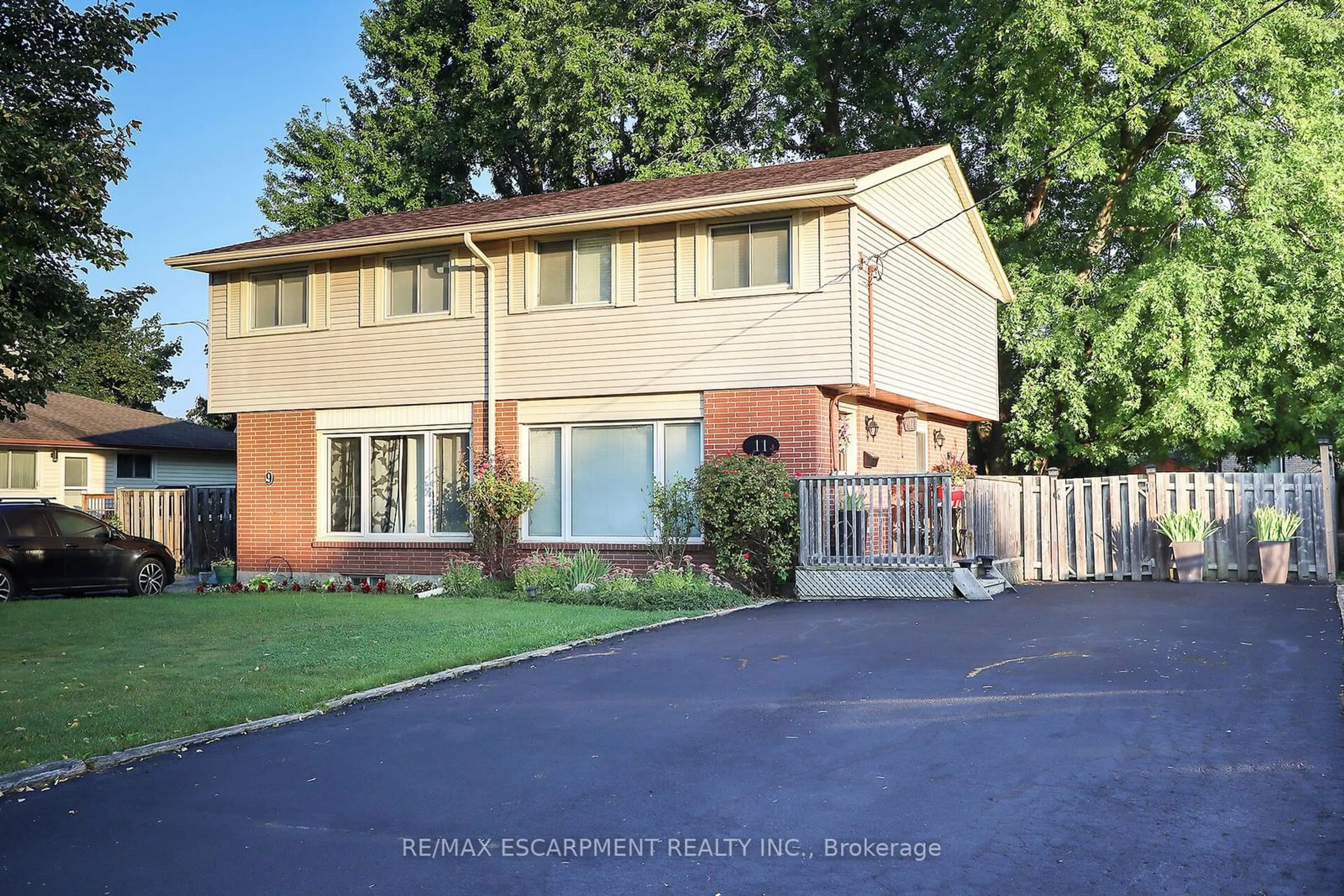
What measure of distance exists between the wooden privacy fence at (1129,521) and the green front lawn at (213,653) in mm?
6689

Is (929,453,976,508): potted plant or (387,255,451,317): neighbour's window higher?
(387,255,451,317): neighbour's window

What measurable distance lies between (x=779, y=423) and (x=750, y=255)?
7.91 feet

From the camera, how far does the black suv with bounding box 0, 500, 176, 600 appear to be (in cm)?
1692

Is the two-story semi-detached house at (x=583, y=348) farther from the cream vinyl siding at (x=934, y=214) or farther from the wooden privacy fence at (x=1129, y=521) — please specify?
the wooden privacy fence at (x=1129, y=521)

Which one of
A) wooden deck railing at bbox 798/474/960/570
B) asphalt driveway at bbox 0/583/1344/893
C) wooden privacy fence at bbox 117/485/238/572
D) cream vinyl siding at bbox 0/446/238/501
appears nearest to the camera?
asphalt driveway at bbox 0/583/1344/893

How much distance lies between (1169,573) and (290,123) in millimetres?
28161

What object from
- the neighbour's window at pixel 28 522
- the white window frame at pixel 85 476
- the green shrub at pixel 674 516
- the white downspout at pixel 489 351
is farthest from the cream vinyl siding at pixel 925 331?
the white window frame at pixel 85 476

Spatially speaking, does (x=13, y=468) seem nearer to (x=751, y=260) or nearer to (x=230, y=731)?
(x=751, y=260)

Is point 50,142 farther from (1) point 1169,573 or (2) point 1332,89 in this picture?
(2) point 1332,89

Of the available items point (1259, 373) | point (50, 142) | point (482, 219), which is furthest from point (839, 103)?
point (50, 142)

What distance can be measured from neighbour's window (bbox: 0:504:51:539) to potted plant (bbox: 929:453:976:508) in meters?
12.7

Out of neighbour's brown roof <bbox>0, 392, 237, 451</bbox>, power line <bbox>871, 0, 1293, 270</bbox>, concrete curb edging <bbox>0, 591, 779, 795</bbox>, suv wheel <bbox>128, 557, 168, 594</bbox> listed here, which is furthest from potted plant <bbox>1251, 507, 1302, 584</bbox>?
neighbour's brown roof <bbox>0, 392, 237, 451</bbox>

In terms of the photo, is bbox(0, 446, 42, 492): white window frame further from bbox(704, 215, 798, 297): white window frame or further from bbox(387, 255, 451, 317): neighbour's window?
bbox(704, 215, 798, 297): white window frame

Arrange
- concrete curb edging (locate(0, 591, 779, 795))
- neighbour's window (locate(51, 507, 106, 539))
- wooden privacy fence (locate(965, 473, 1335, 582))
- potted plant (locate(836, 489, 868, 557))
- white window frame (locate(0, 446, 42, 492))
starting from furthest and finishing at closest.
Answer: white window frame (locate(0, 446, 42, 492))
neighbour's window (locate(51, 507, 106, 539))
wooden privacy fence (locate(965, 473, 1335, 582))
potted plant (locate(836, 489, 868, 557))
concrete curb edging (locate(0, 591, 779, 795))
